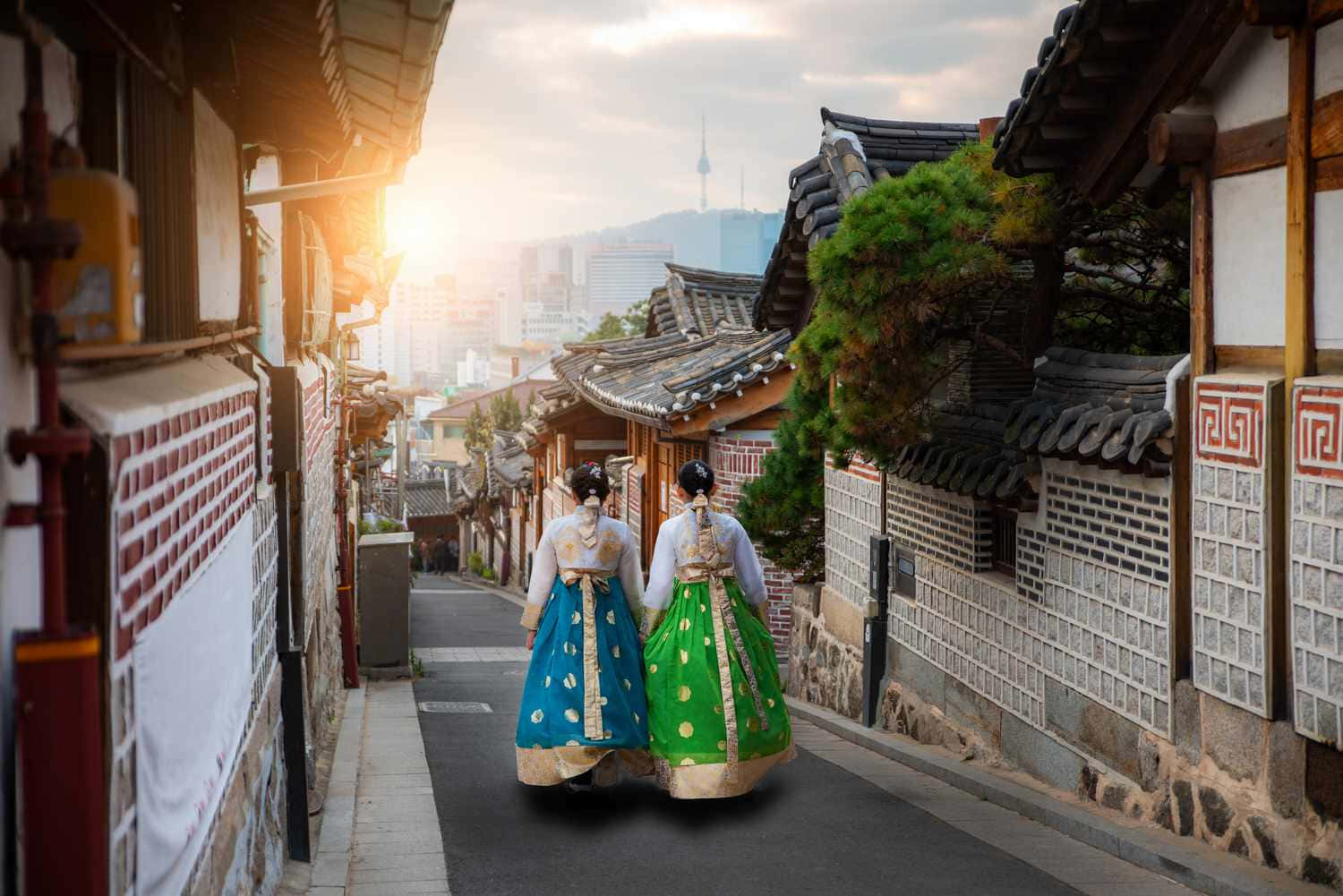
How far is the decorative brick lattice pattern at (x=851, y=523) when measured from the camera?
14022 millimetres

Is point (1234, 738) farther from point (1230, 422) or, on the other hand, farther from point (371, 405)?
point (371, 405)

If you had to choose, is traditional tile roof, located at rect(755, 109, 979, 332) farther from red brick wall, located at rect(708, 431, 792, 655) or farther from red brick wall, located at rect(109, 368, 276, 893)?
red brick wall, located at rect(109, 368, 276, 893)

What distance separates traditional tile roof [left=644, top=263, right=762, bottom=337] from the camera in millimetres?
26375

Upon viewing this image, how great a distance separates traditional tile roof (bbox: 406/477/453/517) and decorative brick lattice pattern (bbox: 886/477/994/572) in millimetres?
52324

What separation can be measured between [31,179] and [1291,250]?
233 inches

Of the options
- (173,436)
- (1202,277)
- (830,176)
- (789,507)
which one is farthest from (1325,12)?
(789,507)

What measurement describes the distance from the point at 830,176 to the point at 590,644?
689 centimetres

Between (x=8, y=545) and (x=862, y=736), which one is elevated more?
(x=8, y=545)

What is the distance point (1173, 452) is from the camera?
767 cm

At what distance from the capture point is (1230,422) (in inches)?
281

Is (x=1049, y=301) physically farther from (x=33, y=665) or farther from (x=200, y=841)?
(x=33, y=665)

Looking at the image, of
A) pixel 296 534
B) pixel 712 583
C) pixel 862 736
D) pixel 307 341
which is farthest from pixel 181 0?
pixel 862 736

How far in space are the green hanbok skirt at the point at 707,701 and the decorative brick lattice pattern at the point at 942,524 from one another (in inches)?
99.7

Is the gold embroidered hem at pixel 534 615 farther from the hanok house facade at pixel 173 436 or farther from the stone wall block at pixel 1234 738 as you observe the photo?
the stone wall block at pixel 1234 738
